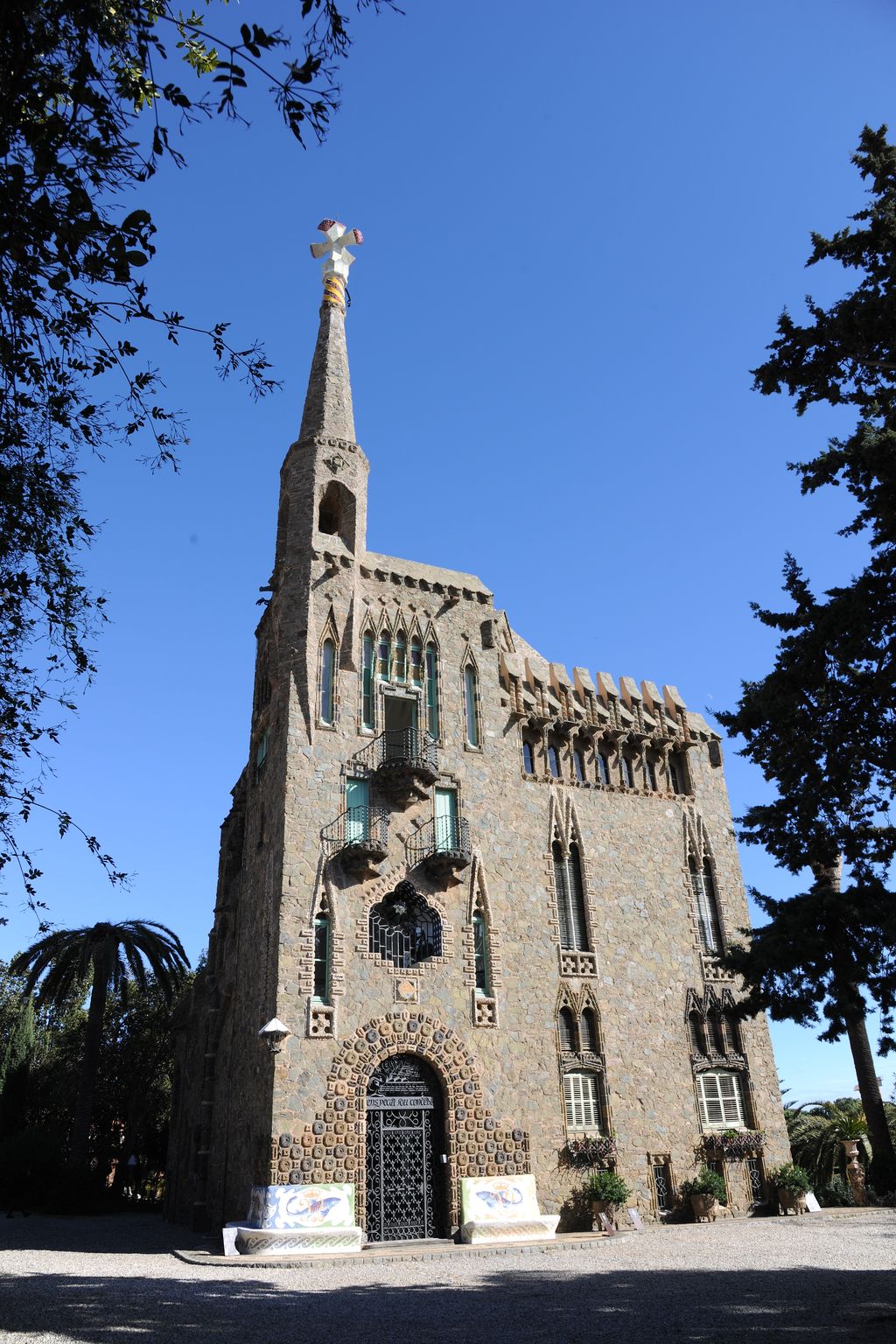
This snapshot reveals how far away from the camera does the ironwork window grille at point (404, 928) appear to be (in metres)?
23.9

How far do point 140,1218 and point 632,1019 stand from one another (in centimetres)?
1953

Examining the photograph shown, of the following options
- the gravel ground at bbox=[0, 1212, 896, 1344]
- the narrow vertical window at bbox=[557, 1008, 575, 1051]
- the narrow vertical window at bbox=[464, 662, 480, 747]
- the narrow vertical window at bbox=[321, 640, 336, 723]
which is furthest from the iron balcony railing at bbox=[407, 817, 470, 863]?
the gravel ground at bbox=[0, 1212, 896, 1344]

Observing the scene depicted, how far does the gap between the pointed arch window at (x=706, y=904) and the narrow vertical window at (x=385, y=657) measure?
11.9 m

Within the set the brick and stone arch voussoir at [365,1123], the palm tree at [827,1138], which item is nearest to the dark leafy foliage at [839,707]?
the brick and stone arch voussoir at [365,1123]

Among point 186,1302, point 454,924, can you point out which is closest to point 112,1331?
point 186,1302

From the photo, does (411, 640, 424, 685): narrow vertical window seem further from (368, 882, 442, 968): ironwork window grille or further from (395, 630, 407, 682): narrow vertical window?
(368, 882, 442, 968): ironwork window grille

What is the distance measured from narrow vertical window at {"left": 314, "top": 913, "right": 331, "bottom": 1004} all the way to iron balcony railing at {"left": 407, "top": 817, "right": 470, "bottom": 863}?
119 inches

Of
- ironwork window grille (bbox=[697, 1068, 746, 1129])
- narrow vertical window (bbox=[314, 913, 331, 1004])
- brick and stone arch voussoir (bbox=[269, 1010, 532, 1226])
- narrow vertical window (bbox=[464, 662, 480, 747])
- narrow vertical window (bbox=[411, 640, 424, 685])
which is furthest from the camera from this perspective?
narrow vertical window (bbox=[464, 662, 480, 747])

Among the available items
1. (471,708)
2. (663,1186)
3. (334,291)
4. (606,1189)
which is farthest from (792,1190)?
(334,291)

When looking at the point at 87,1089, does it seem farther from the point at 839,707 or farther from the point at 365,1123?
the point at 839,707

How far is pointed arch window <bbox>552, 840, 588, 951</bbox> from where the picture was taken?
2753 centimetres

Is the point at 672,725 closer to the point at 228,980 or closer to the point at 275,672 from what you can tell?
the point at 275,672

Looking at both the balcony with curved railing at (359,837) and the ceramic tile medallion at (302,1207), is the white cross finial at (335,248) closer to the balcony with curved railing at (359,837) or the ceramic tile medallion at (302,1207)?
the balcony with curved railing at (359,837)

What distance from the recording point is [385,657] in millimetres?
27719
